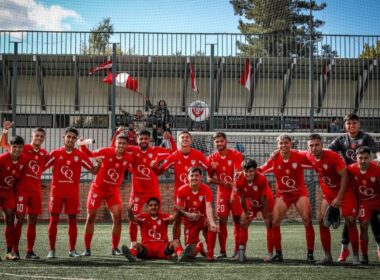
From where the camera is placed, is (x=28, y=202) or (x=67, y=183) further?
(x=67, y=183)

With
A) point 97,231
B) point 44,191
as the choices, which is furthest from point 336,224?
point 44,191

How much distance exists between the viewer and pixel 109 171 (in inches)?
456

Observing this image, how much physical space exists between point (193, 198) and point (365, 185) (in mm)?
2791

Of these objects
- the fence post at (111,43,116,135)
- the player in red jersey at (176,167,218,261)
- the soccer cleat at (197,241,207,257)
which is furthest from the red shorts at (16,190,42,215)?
the fence post at (111,43,116,135)

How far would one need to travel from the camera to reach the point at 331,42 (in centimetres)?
2025

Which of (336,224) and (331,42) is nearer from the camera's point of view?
(336,224)

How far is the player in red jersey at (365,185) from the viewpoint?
402 inches

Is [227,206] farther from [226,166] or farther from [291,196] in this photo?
[291,196]

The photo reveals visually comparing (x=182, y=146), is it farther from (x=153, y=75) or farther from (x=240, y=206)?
(x=153, y=75)

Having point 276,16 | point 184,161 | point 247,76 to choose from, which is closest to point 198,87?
point 247,76

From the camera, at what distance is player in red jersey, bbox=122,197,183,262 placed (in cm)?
1058

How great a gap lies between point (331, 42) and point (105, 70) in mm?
7159

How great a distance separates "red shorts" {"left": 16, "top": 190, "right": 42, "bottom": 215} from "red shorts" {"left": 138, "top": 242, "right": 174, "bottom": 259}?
187 centimetres

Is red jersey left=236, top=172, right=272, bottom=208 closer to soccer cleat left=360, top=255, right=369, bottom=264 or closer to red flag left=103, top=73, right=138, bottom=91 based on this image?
soccer cleat left=360, top=255, right=369, bottom=264
